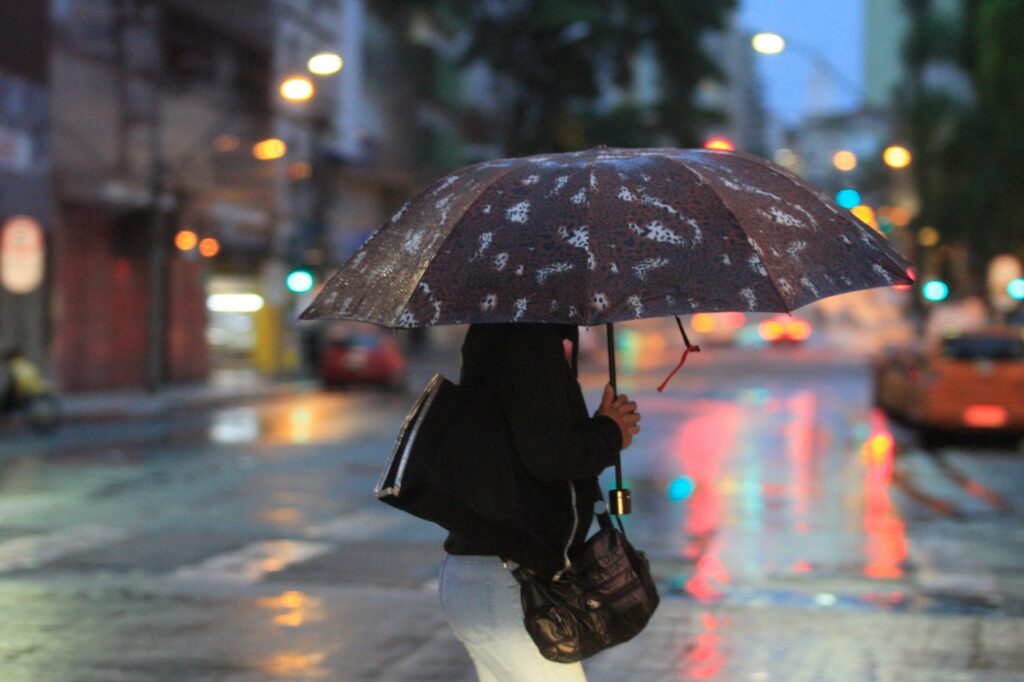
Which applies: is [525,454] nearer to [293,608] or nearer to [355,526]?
[293,608]

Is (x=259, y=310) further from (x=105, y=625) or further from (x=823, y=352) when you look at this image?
(x=105, y=625)

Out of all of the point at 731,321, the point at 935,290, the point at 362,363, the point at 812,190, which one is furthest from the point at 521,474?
the point at 731,321

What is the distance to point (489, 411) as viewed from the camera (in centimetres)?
373

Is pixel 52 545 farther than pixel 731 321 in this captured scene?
No

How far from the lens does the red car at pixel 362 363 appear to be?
3456cm

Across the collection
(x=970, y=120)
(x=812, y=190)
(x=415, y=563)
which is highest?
(x=970, y=120)

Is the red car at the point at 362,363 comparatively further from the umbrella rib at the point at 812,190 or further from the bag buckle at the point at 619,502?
the bag buckle at the point at 619,502

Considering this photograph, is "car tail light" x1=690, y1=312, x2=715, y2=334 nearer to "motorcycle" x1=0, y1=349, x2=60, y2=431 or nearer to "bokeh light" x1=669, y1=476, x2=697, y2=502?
"motorcycle" x1=0, y1=349, x2=60, y2=431

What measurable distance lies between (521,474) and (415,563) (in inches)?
267

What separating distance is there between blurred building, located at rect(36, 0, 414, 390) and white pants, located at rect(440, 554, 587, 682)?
2600cm

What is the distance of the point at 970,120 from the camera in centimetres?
3494

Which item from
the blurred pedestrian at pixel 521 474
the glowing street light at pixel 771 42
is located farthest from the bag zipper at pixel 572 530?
the glowing street light at pixel 771 42

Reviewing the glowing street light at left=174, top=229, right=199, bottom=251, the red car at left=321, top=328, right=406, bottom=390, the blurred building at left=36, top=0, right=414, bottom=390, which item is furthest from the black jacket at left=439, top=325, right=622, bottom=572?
the glowing street light at left=174, top=229, right=199, bottom=251

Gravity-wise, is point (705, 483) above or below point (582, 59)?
below
